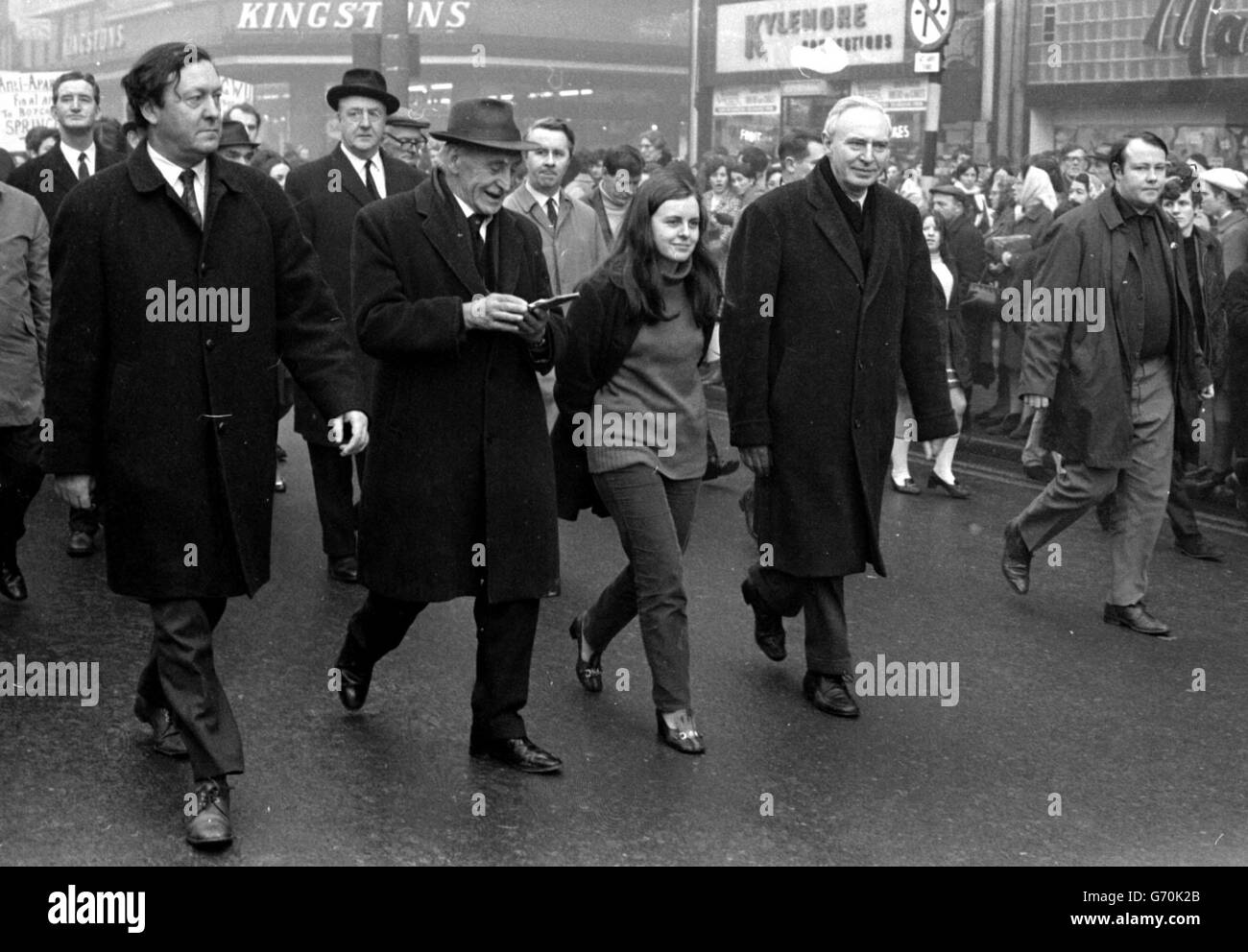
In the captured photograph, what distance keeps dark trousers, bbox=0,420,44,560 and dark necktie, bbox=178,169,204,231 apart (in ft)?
10.0

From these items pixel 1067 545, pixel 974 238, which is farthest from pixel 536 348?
pixel 974 238

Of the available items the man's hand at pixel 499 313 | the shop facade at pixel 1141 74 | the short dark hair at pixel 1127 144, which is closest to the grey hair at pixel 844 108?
the man's hand at pixel 499 313

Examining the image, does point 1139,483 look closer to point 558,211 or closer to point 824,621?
point 824,621

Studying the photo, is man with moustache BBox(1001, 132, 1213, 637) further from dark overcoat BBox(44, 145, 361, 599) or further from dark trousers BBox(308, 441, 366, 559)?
dark overcoat BBox(44, 145, 361, 599)

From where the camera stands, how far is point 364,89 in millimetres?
8391

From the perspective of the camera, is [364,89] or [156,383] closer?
[156,383]

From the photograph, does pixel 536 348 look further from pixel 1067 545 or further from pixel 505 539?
pixel 1067 545

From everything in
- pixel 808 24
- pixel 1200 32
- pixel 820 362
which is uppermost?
pixel 808 24

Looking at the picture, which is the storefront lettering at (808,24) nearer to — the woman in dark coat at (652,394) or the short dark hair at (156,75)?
the woman in dark coat at (652,394)

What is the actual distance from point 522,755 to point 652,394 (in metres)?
1.24

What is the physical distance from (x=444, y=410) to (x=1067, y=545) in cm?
488

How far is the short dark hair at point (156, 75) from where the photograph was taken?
482cm

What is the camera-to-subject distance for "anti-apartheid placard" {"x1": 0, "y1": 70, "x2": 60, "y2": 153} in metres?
22.6

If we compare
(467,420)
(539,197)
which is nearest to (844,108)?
(467,420)
